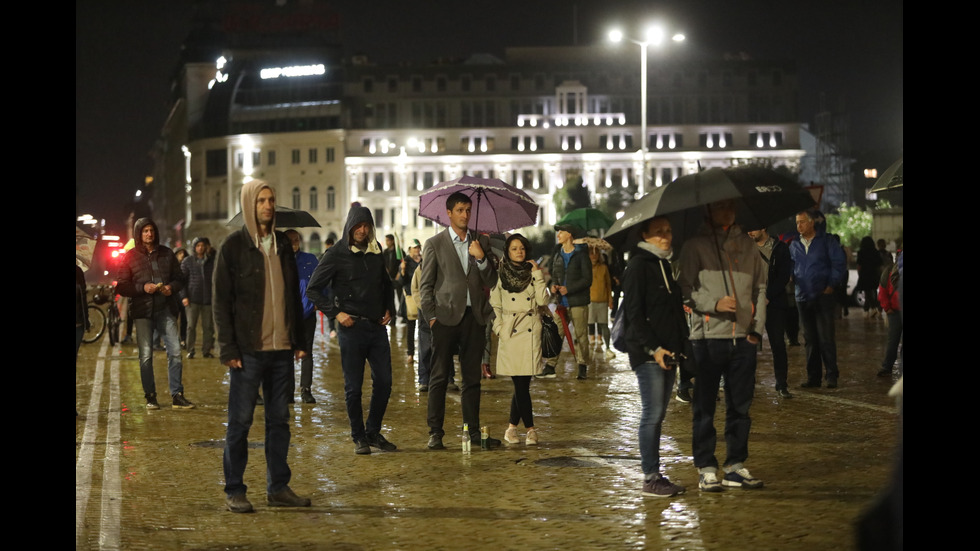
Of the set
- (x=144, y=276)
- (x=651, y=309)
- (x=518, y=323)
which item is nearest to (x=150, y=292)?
(x=144, y=276)

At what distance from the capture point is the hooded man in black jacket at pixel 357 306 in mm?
10586

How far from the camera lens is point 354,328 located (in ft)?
34.7

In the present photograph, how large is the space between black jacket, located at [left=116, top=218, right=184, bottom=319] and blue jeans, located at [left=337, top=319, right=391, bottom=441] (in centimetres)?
401

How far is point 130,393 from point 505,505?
8854 millimetres

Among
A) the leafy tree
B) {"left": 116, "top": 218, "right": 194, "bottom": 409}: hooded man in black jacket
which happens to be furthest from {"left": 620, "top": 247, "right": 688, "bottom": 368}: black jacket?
the leafy tree

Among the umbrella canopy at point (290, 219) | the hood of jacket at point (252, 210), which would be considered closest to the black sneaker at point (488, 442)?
the hood of jacket at point (252, 210)

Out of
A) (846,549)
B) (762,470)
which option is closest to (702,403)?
(762,470)

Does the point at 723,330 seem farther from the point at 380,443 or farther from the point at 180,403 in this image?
the point at 180,403

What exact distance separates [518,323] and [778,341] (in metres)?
4.12

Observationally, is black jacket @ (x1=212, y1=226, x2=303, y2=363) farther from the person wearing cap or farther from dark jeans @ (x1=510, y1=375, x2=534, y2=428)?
the person wearing cap

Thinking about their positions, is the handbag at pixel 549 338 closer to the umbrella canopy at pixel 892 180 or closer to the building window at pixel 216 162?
the umbrella canopy at pixel 892 180

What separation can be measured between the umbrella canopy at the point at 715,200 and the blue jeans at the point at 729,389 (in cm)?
79

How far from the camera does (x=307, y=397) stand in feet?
48.2

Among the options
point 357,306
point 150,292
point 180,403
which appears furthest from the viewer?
point 180,403
